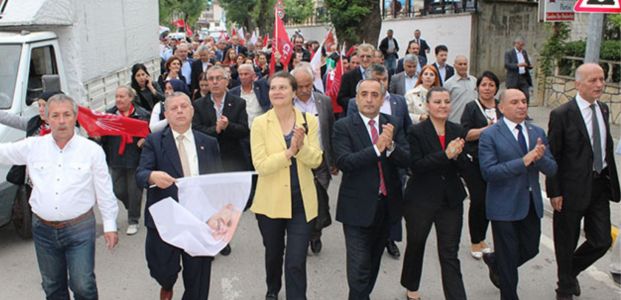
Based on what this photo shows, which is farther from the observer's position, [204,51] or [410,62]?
[204,51]

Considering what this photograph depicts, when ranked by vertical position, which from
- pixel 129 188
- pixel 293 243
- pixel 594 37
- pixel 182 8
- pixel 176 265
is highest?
pixel 182 8

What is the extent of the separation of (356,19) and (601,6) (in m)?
15.7

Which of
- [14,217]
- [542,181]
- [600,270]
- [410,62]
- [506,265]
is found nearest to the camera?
[506,265]

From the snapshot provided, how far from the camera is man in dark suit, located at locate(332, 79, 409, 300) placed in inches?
182

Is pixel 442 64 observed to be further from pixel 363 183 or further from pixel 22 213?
pixel 22 213

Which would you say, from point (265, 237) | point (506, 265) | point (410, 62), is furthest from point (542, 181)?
point (265, 237)

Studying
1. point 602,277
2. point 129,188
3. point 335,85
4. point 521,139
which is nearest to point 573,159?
point 521,139

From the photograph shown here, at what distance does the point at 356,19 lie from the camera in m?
21.5

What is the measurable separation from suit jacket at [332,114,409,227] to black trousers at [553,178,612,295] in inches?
55.6

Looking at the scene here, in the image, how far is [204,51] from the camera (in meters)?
12.7

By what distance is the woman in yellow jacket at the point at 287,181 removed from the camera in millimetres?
4504

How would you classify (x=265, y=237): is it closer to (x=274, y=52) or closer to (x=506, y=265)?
(x=506, y=265)

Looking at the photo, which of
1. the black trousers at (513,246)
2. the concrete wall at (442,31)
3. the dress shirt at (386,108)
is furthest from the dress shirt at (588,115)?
the concrete wall at (442,31)

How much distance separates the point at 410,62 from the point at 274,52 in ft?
10.9
